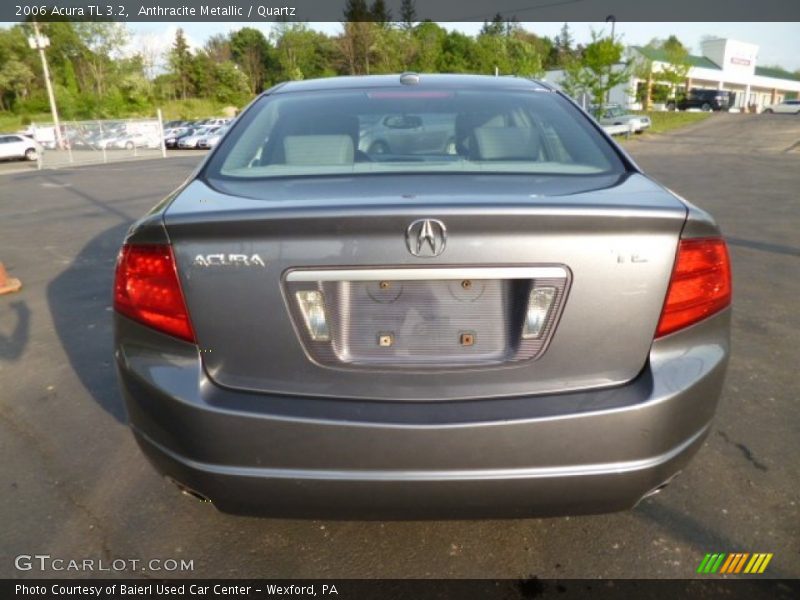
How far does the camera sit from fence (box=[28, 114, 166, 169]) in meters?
29.3

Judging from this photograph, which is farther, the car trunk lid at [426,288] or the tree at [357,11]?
the tree at [357,11]

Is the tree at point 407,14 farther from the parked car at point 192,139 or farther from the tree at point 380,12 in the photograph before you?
the parked car at point 192,139

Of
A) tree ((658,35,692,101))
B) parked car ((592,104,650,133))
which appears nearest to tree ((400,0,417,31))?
tree ((658,35,692,101))

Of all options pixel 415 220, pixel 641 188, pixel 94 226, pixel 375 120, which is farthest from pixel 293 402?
pixel 94 226

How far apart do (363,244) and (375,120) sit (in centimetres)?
120

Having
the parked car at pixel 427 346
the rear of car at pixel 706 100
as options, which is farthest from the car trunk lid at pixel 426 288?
the rear of car at pixel 706 100

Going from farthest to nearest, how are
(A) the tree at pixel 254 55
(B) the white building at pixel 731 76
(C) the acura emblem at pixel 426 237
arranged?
1. (A) the tree at pixel 254 55
2. (B) the white building at pixel 731 76
3. (C) the acura emblem at pixel 426 237

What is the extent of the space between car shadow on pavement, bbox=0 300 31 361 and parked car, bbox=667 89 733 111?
213 ft

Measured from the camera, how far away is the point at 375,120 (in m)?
2.64

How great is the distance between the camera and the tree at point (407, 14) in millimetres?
77438

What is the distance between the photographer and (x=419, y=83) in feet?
9.68

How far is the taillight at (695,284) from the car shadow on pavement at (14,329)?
419cm

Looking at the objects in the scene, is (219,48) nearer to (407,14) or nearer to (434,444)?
(407,14)
